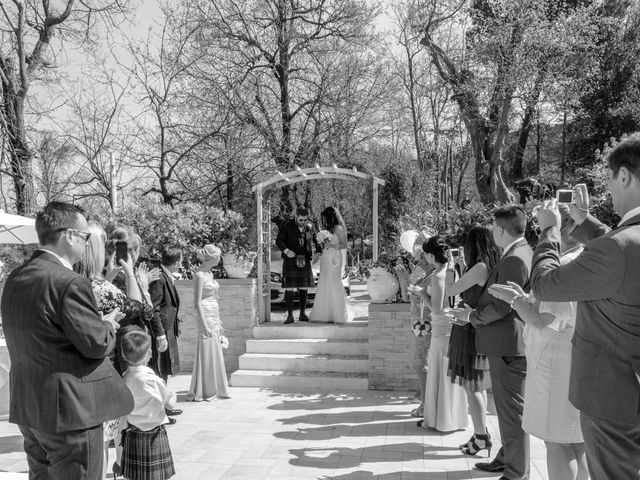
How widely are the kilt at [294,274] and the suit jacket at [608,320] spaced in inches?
252

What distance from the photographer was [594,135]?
20500 mm

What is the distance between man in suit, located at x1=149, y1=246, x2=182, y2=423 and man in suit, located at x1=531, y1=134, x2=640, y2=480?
13.8 ft

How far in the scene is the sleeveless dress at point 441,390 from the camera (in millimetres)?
5266

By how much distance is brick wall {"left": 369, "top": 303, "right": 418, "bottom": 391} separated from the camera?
23.2 feet

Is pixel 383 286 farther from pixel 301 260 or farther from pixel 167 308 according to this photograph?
pixel 167 308

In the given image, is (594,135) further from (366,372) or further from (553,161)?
(366,372)

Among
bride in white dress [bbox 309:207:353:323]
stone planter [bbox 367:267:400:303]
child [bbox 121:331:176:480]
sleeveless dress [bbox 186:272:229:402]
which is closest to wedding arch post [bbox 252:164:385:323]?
bride in white dress [bbox 309:207:353:323]

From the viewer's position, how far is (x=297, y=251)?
8602 millimetres

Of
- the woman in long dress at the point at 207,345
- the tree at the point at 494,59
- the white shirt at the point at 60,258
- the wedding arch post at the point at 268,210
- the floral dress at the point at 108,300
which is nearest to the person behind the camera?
the white shirt at the point at 60,258

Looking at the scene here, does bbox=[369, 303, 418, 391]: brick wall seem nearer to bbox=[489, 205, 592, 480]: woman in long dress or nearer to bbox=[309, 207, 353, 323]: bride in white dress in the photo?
bbox=[309, 207, 353, 323]: bride in white dress

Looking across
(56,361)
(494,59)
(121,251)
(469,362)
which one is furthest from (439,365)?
(494,59)

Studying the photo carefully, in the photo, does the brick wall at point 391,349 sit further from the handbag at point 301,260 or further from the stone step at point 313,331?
the handbag at point 301,260

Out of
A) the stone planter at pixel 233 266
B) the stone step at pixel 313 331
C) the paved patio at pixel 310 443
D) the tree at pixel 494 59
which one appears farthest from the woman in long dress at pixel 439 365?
the tree at pixel 494 59

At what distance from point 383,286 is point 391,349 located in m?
0.87
